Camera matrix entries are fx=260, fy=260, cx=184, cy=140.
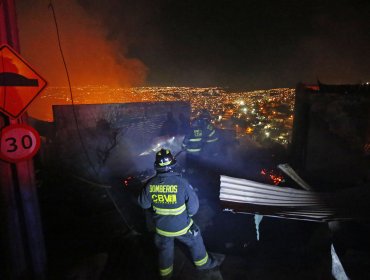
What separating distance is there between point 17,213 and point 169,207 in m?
1.84

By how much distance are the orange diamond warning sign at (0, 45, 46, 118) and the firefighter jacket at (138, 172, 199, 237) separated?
1764 mm

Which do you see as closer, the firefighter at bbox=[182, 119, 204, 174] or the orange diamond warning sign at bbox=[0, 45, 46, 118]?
the orange diamond warning sign at bbox=[0, 45, 46, 118]

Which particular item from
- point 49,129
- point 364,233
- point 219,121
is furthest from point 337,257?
point 219,121

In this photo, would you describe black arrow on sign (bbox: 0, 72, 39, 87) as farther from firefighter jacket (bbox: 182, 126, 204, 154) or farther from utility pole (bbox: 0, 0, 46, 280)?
firefighter jacket (bbox: 182, 126, 204, 154)

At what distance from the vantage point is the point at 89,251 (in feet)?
14.4

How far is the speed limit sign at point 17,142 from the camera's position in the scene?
110 inches

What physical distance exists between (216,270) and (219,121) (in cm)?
1168

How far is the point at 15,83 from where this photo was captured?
9.41 feet

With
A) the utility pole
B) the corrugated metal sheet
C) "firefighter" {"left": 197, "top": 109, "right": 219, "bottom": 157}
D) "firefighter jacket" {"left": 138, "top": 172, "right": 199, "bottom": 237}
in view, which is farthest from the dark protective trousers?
"firefighter" {"left": 197, "top": 109, "right": 219, "bottom": 157}

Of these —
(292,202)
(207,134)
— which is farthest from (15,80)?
(207,134)

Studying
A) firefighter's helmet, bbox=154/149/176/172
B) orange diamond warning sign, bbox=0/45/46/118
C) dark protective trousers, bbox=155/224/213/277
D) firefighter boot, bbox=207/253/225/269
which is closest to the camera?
orange diamond warning sign, bbox=0/45/46/118

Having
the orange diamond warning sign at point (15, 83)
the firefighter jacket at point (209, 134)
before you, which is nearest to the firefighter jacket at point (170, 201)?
the orange diamond warning sign at point (15, 83)

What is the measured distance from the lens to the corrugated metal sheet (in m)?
3.09

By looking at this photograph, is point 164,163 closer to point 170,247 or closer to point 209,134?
point 170,247
